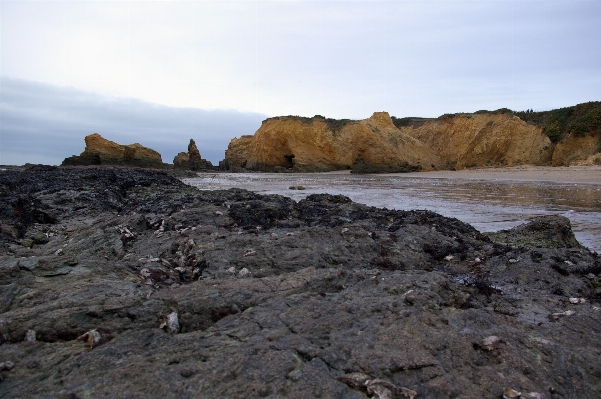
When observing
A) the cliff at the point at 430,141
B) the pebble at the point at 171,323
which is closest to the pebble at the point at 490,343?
the pebble at the point at 171,323

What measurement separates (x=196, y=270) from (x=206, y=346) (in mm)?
1567

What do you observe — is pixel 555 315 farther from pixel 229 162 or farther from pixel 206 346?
pixel 229 162

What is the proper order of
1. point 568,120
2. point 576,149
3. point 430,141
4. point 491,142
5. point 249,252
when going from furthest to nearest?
point 430,141, point 491,142, point 568,120, point 576,149, point 249,252

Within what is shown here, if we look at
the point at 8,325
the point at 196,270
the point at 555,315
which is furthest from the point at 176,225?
the point at 555,315

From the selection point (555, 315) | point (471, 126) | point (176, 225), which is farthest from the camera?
point (471, 126)

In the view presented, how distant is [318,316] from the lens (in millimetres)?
2477

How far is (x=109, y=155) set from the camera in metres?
42.8

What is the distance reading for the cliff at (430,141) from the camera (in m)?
33.1

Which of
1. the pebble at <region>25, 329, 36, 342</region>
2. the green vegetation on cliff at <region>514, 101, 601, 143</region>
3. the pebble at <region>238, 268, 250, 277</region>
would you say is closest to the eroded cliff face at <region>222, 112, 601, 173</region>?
the green vegetation on cliff at <region>514, 101, 601, 143</region>

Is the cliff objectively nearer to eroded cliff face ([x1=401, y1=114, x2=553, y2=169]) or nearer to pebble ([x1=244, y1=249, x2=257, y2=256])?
eroded cliff face ([x1=401, y1=114, x2=553, y2=169])

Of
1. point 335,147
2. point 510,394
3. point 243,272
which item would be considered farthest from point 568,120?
point 510,394

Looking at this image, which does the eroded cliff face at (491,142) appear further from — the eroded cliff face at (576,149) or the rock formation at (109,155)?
the rock formation at (109,155)

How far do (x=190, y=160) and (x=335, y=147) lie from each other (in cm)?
1871

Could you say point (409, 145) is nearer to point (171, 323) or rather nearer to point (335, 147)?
point (335, 147)
